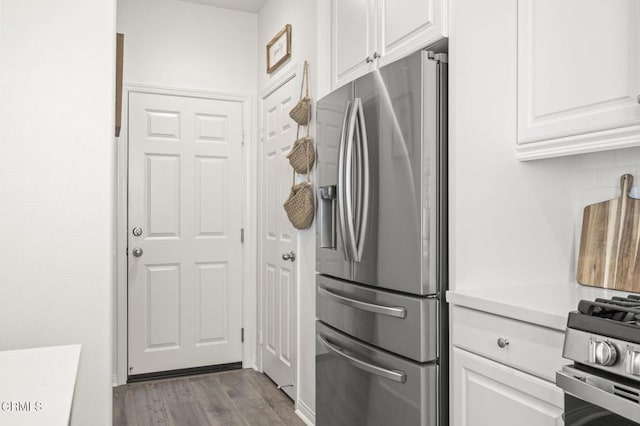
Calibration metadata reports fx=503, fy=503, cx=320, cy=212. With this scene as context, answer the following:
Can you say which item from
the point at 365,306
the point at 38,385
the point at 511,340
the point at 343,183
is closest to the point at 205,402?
the point at 365,306

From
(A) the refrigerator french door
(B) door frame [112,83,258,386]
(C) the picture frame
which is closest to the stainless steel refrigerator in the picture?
(A) the refrigerator french door

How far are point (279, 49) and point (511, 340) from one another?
2.67m

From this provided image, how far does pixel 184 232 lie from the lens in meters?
3.79

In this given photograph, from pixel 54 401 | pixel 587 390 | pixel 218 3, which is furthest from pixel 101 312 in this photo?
pixel 218 3

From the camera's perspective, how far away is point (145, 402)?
3.23 m

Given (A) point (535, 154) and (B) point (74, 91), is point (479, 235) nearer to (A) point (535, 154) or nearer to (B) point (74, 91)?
(A) point (535, 154)

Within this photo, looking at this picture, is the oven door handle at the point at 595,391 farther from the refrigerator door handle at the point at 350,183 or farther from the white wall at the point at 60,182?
the white wall at the point at 60,182

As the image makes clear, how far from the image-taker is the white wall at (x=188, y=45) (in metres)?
3.66

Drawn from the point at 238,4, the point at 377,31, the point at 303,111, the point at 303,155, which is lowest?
the point at 303,155

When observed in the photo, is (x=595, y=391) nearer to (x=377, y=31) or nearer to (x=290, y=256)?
(x=377, y=31)

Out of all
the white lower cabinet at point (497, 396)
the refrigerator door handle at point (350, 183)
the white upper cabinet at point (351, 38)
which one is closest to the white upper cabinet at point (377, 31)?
the white upper cabinet at point (351, 38)

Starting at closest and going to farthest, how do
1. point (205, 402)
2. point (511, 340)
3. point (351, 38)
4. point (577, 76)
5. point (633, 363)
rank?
1. point (633, 363)
2. point (511, 340)
3. point (577, 76)
4. point (351, 38)
5. point (205, 402)

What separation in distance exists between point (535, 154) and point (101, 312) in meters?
1.70

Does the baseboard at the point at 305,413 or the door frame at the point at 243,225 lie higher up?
the door frame at the point at 243,225
